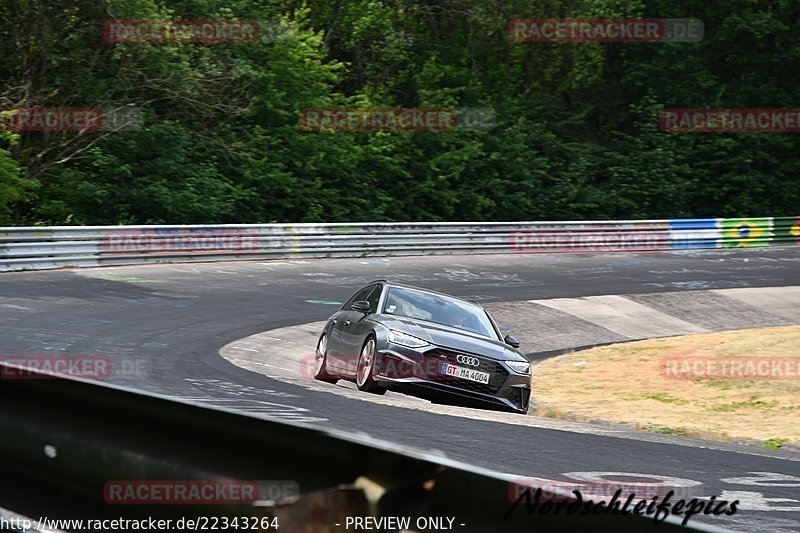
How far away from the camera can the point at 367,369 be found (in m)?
12.4

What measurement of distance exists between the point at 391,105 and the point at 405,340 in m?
32.0

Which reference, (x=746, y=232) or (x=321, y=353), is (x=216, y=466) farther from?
(x=746, y=232)

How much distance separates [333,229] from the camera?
103 feet

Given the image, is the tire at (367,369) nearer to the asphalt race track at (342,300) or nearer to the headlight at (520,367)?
the asphalt race track at (342,300)

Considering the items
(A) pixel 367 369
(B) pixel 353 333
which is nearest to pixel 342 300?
(B) pixel 353 333

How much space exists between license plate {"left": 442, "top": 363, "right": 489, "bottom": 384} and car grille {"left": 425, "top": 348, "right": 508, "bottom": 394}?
0.03 m

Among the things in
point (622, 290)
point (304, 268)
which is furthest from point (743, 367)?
point (304, 268)

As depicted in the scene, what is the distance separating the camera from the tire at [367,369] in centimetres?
1220

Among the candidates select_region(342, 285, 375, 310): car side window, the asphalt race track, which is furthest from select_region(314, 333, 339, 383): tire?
the asphalt race track

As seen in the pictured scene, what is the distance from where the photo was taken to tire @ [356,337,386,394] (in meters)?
12.2

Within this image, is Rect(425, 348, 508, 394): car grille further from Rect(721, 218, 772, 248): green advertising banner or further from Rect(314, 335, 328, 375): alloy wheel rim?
Rect(721, 218, 772, 248): green advertising banner

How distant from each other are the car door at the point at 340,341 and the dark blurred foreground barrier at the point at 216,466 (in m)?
8.33

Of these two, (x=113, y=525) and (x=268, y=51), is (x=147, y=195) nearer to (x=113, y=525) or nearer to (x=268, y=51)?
(x=268, y=51)

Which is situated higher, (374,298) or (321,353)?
(374,298)
